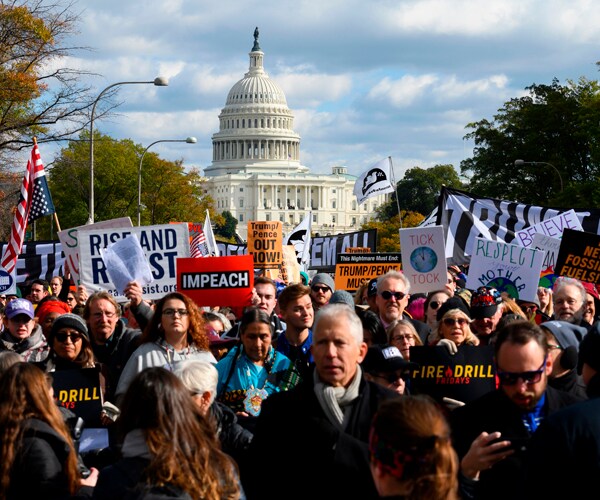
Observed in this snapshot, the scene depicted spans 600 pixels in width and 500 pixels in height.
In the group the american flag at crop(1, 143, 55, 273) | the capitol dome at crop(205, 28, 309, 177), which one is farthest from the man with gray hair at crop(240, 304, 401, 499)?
the capitol dome at crop(205, 28, 309, 177)

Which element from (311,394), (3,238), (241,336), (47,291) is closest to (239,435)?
(311,394)

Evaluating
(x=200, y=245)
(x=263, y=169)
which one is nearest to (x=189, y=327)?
(x=200, y=245)

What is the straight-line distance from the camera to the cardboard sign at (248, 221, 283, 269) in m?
16.5

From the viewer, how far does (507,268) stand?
442 inches

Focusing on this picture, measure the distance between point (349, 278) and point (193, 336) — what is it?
23.1ft

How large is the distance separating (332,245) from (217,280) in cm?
1600

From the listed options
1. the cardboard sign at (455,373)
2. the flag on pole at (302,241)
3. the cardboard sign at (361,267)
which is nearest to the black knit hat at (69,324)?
the cardboard sign at (455,373)

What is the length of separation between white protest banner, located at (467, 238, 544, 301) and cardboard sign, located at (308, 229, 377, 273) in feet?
35.5

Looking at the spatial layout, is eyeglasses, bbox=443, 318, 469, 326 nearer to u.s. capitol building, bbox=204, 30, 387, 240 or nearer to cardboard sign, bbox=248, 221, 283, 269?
cardboard sign, bbox=248, 221, 283, 269

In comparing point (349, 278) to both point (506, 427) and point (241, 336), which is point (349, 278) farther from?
point (506, 427)

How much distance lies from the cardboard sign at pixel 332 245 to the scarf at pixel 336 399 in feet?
58.8

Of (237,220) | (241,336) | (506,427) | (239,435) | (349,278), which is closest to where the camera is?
(506,427)

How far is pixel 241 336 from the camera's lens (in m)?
6.52

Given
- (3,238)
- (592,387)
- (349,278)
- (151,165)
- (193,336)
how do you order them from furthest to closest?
(151,165)
(3,238)
(349,278)
(193,336)
(592,387)
